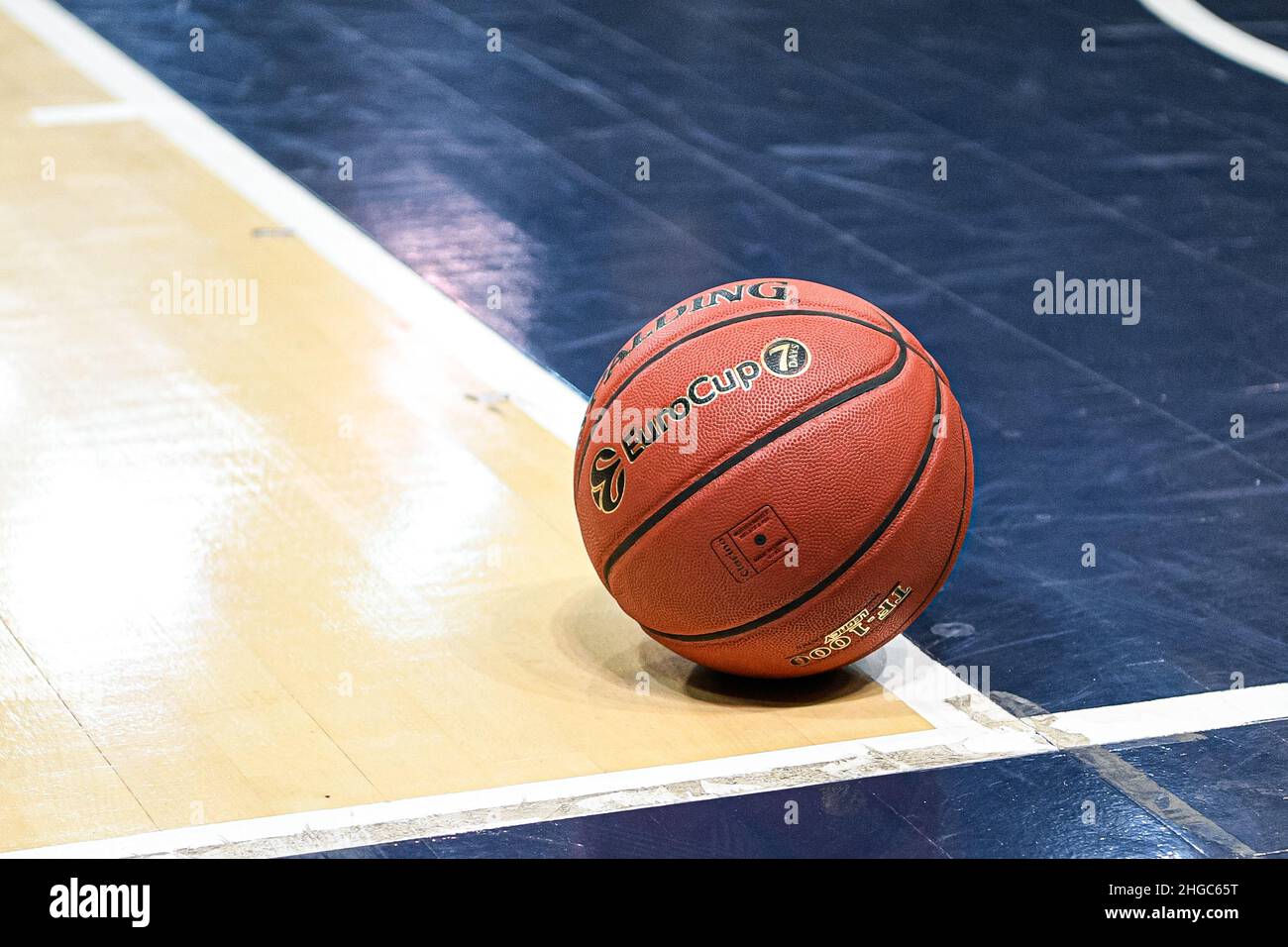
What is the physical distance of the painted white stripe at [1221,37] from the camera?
1020 cm

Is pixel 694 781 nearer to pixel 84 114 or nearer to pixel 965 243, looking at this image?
pixel 965 243

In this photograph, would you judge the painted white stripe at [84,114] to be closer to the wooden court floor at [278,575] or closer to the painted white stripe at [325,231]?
the painted white stripe at [325,231]

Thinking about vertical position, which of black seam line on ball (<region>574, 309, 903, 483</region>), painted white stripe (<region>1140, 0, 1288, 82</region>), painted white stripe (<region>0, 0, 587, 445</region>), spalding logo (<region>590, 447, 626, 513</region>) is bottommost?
painted white stripe (<region>0, 0, 587, 445</region>)

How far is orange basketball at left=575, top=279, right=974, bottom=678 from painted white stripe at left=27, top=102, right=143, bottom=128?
5.56 m

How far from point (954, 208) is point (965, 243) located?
415 mm

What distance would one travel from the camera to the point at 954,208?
842cm

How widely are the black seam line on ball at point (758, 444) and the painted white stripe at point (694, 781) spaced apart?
0.58 metres

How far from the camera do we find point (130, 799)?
14.7 ft

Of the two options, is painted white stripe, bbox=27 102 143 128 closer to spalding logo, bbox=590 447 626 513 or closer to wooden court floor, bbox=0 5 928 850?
wooden court floor, bbox=0 5 928 850

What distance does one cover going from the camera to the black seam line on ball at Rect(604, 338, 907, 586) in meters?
4.66

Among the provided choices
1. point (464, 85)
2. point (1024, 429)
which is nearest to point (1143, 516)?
point (1024, 429)

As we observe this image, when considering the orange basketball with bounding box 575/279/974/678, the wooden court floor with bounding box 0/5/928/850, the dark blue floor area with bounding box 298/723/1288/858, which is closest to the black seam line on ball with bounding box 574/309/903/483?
the orange basketball with bounding box 575/279/974/678

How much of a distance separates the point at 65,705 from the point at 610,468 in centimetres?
149

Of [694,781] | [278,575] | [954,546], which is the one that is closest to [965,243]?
[954,546]
